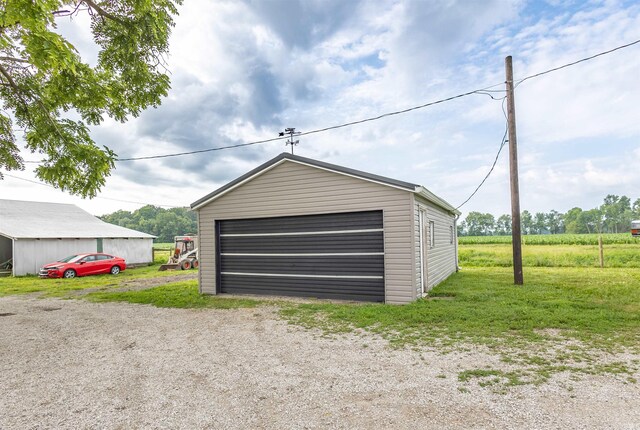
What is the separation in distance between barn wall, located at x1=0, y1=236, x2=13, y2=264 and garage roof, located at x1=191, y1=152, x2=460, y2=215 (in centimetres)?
1612

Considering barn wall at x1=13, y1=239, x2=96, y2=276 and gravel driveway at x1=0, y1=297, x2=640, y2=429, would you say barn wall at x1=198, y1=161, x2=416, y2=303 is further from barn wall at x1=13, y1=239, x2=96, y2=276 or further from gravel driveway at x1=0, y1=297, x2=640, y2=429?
barn wall at x1=13, y1=239, x2=96, y2=276

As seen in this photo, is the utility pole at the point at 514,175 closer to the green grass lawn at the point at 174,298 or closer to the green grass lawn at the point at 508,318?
the green grass lawn at the point at 508,318

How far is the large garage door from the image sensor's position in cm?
817

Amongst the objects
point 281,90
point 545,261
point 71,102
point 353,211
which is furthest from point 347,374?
point 545,261

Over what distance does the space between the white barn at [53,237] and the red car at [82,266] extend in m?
1.44

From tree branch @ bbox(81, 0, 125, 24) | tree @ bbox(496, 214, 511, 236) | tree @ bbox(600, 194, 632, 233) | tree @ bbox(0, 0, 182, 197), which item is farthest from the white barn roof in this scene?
tree @ bbox(600, 194, 632, 233)

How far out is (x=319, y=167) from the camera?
27.9ft

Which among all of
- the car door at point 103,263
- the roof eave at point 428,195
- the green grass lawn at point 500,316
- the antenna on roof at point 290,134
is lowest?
the green grass lawn at point 500,316

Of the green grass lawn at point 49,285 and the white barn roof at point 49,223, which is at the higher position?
the white barn roof at point 49,223

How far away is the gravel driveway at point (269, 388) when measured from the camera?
9.17ft

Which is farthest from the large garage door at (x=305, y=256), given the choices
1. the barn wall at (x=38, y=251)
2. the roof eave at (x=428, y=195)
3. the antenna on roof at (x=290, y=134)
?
the barn wall at (x=38, y=251)

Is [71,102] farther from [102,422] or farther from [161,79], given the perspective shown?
[102,422]

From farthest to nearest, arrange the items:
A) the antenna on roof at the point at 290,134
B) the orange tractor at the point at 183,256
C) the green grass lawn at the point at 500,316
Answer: the orange tractor at the point at 183,256, the antenna on roof at the point at 290,134, the green grass lawn at the point at 500,316

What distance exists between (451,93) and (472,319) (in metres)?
6.98
